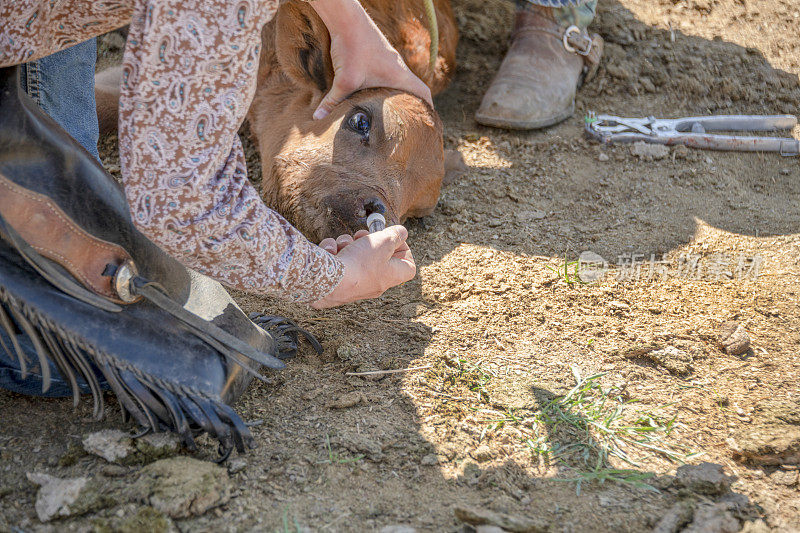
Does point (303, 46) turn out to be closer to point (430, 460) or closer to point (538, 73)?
point (538, 73)

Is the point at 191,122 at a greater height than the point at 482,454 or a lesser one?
greater

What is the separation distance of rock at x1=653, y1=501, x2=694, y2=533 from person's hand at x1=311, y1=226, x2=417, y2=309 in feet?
3.01

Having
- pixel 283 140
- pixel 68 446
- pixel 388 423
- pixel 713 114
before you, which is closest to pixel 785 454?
pixel 388 423

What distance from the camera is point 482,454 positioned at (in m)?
1.96

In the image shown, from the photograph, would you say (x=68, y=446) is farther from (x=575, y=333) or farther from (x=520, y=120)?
(x=520, y=120)

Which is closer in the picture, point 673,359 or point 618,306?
point 673,359

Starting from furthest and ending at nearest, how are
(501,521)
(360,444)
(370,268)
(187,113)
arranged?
(370,268), (360,444), (501,521), (187,113)

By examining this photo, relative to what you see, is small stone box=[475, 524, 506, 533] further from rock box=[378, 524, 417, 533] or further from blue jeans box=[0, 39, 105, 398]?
blue jeans box=[0, 39, 105, 398]

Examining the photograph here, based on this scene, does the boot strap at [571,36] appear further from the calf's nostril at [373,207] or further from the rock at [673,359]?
the rock at [673,359]

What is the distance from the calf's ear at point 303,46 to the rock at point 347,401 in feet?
4.92

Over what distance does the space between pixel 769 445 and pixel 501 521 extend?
2.84 ft

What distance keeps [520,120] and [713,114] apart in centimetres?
109

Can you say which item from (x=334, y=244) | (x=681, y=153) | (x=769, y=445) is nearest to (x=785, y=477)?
(x=769, y=445)

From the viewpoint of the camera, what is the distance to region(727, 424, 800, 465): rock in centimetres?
198
